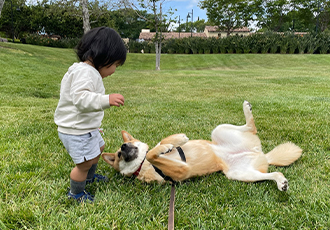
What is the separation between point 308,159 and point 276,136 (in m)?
0.84

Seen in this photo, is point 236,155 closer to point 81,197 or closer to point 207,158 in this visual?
point 207,158

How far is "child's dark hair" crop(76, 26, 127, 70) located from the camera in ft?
5.86

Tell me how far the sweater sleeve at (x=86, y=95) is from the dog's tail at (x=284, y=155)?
1.95 meters

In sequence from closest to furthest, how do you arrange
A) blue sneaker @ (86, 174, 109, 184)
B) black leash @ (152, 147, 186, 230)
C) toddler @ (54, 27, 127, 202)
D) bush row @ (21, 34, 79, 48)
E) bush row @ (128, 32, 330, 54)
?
black leash @ (152, 147, 186, 230) → toddler @ (54, 27, 127, 202) → blue sneaker @ (86, 174, 109, 184) → bush row @ (128, 32, 330, 54) → bush row @ (21, 34, 79, 48)

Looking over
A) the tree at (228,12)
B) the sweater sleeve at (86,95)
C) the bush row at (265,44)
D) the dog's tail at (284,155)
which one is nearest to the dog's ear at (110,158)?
the sweater sleeve at (86,95)

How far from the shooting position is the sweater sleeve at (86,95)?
1592mm

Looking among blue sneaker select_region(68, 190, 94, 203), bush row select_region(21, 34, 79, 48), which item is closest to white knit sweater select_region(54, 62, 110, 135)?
blue sneaker select_region(68, 190, 94, 203)

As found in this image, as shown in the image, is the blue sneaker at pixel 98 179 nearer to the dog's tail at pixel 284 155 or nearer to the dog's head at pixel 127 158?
the dog's head at pixel 127 158

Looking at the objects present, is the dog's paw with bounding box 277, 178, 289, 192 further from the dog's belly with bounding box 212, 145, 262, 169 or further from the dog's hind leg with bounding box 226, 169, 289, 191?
the dog's belly with bounding box 212, 145, 262, 169

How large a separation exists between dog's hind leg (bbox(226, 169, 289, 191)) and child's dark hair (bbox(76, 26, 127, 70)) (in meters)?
1.60

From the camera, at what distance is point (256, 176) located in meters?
2.11

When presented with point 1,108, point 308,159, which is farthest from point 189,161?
point 1,108

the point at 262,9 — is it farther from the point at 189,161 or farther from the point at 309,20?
the point at 189,161

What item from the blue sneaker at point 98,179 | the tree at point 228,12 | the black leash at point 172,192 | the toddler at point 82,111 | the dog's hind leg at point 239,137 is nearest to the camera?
the black leash at point 172,192
